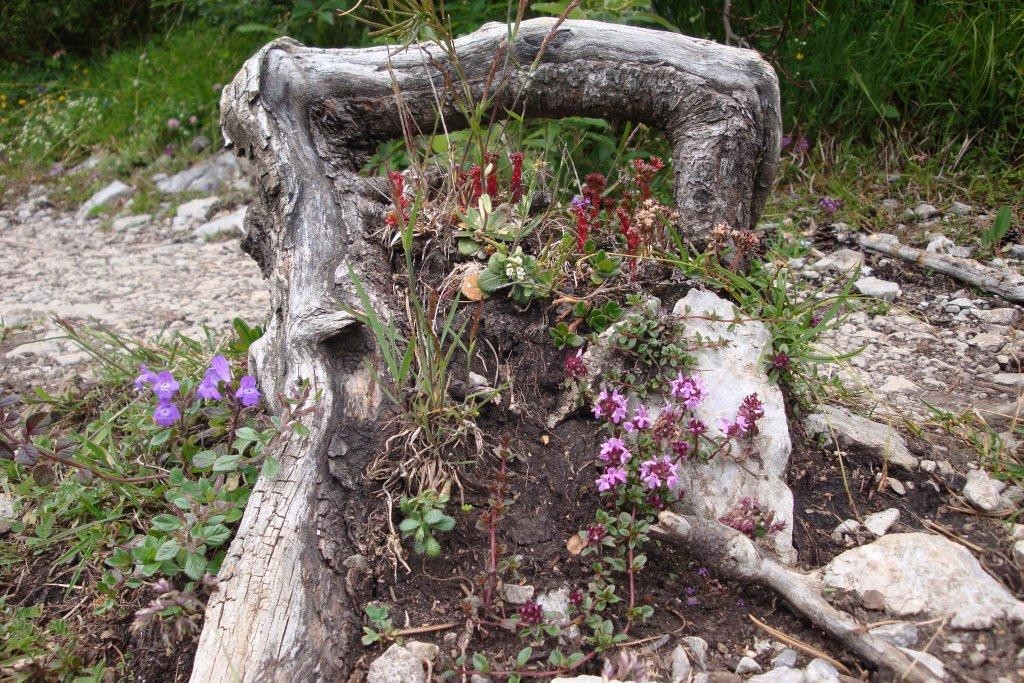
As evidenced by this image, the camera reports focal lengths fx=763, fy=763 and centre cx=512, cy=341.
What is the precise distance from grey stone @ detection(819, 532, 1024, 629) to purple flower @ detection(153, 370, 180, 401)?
7.04ft

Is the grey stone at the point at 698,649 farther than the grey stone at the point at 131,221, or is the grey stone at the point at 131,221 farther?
the grey stone at the point at 131,221

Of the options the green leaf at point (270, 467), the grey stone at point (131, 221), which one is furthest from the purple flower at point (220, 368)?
the grey stone at point (131, 221)

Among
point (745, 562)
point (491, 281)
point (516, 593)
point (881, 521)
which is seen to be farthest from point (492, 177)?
point (881, 521)

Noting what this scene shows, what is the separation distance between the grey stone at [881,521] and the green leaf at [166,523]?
2.08 m

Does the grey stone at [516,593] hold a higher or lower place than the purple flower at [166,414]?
lower

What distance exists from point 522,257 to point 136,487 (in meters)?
1.56

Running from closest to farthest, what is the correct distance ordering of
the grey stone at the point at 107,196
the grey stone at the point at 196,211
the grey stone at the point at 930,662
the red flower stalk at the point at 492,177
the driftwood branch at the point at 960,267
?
the grey stone at the point at 930,662
the red flower stalk at the point at 492,177
the driftwood branch at the point at 960,267
the grey stone at the point at 196,211
the grey stone at the point at 107,196

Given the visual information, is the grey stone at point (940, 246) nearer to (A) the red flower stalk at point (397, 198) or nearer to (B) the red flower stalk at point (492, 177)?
(B) the red flower stalk at point (492, 177)

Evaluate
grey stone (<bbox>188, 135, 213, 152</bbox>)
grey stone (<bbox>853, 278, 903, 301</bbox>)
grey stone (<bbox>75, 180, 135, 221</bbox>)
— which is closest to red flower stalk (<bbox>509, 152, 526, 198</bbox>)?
grey stone (<bbox>853, 278, 903, 301</bbox>)

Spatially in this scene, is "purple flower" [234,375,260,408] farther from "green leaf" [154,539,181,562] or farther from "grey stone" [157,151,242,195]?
"grey stone" [157,151,242,195]

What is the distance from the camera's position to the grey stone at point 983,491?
7.83 ft

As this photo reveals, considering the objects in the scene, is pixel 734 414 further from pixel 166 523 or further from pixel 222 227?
pixel 222 227

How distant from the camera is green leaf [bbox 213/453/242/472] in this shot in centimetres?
232

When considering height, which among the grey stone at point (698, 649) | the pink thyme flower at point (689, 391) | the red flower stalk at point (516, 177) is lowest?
the grey stone at point (698, 649)
